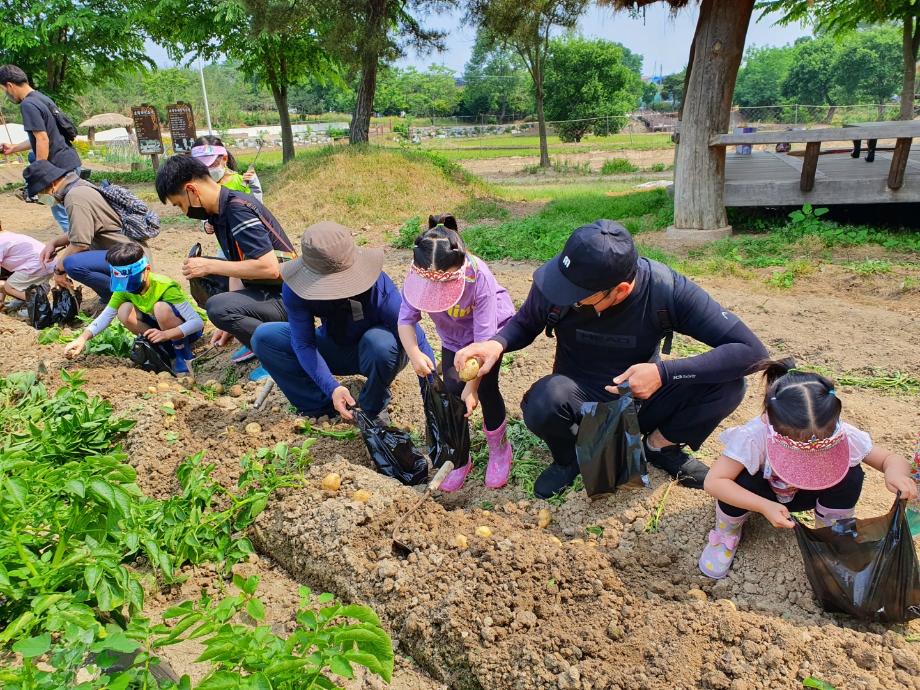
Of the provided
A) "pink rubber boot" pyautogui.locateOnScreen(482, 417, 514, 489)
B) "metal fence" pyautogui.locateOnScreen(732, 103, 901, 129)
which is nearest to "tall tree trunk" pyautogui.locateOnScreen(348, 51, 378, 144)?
"pink rubber boot" pyautogui.locateOnScreen(482, 417, 514, 489)

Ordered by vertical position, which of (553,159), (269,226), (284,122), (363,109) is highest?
(363,109)

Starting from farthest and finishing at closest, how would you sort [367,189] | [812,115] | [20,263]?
[812,115]
[367,189]
[20,263]

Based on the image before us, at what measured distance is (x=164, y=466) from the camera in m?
3.14

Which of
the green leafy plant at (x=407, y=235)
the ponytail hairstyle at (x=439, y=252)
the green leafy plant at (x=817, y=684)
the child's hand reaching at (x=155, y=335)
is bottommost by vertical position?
the green leafy plant at (x=407, y=235)

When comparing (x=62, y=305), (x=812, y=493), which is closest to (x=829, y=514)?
(x=812, y=493)

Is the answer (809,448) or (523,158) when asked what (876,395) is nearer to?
(809,448)

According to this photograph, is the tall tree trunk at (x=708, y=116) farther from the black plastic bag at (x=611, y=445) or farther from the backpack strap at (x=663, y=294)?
the black plastic bag at (x=611, y=445)

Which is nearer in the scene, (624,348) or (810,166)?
(624,348)

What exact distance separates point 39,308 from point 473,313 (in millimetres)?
4216

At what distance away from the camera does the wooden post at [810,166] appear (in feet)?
22.5

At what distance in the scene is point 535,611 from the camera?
2.14 metres

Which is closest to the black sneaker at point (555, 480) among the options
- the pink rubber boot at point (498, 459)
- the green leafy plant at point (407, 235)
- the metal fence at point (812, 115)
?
the pink rubber boot at point (498, 459)

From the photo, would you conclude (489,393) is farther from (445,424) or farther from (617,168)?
(617,168)

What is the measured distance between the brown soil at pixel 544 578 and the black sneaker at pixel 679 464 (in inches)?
3.1
